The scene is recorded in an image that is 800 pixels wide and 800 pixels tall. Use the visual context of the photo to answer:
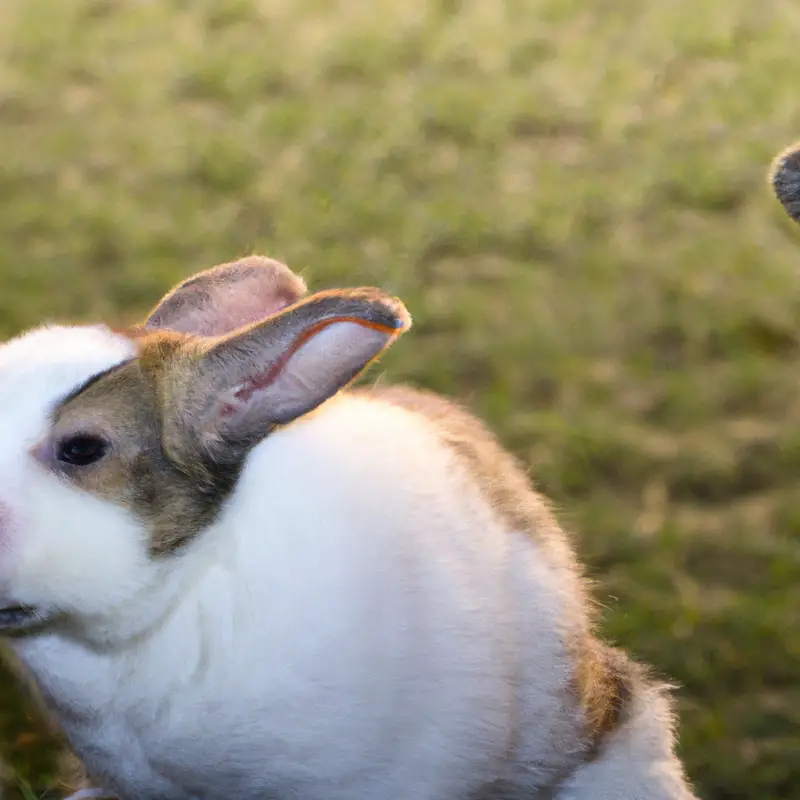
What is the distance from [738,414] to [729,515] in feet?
1.16

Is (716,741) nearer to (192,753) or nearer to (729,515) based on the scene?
(729,515)

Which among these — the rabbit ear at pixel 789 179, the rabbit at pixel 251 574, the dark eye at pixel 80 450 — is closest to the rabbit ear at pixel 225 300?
the rabbit at pixel 251 574

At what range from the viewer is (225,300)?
70.4 inches

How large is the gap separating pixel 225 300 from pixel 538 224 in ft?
6.91

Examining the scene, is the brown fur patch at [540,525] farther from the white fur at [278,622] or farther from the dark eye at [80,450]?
the dark eye at [80,450]

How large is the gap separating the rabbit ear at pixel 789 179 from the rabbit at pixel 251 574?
0.53 m

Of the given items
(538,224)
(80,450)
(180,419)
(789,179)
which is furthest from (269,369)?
(538,224)

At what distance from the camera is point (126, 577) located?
4.87 ft

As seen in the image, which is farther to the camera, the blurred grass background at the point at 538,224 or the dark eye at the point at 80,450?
the blurred grass background at the point at 538,224

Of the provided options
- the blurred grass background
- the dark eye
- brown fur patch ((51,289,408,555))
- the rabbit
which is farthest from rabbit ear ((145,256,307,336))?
the blurred grass background

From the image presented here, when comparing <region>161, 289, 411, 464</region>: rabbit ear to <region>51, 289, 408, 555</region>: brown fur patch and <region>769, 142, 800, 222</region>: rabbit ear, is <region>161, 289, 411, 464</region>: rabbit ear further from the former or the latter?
<region>769, 142, 800, 222</region>: rabbit ear

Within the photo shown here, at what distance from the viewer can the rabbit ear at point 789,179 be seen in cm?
155

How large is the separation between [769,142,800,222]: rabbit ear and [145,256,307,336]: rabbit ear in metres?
0.70

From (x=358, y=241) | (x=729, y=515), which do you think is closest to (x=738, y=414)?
(x=729, y=515)
